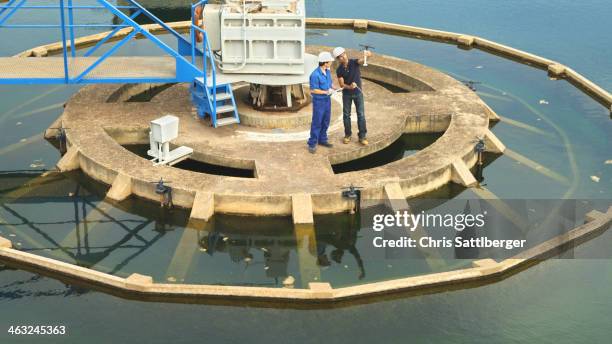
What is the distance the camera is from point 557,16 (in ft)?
96.9

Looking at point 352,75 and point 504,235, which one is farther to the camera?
point 352,75

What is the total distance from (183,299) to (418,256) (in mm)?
4264

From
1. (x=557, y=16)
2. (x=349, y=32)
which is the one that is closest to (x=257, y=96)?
(x=349, y=32)

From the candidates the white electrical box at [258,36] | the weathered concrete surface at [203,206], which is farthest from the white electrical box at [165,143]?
the white electrical box at [258,36]

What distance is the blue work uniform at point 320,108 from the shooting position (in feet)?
51.8

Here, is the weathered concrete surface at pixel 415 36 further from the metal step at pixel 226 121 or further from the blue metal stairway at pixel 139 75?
the metal step at pixel 226 121

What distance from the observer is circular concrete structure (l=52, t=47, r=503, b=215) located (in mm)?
15094

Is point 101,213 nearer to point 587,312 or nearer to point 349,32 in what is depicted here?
point 587,312

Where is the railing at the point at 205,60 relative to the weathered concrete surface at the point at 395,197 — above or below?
above

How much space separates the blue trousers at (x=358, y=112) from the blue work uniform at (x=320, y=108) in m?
0.43

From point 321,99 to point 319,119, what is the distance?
49 centimetres

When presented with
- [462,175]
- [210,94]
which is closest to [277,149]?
[210,94]

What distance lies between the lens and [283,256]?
14.2m

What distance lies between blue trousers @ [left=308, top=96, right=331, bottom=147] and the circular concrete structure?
29 cm
